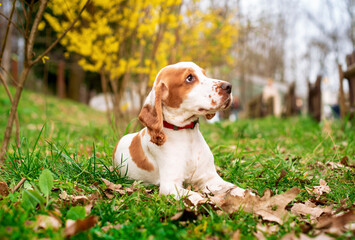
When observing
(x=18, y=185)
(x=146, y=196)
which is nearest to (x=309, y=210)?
(x=146, y=196)

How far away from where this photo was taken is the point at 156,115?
7.86ft

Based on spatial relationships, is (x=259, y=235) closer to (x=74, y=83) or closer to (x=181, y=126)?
(x=181, y=126)

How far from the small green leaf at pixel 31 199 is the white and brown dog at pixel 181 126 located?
31.8 inches

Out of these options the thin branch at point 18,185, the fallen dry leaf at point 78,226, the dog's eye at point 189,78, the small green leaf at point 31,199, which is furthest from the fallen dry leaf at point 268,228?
the thin branch at point 18,185

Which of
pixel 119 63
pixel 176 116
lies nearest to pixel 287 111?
pixel 119 63

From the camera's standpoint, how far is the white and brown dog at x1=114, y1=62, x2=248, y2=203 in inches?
93.0

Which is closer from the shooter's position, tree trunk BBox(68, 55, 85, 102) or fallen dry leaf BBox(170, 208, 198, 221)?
fallen dry leaf BBox(170, 208, 198, 221)

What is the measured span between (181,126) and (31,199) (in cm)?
118

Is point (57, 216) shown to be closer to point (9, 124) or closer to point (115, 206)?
point (115, 206)

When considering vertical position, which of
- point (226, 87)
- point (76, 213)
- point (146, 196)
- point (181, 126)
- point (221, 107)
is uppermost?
point (226, 87)

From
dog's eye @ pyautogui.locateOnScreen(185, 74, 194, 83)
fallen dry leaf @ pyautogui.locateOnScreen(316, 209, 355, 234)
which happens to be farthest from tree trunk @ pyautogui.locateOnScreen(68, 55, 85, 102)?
fallen dry leaf @ pyautogui.locateOnScreen(316, 209, 355, 234)

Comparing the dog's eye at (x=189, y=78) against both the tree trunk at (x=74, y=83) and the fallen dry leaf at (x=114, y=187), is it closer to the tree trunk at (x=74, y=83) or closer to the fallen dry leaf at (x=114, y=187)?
the fallen dry leaf at (x=114, y=187)

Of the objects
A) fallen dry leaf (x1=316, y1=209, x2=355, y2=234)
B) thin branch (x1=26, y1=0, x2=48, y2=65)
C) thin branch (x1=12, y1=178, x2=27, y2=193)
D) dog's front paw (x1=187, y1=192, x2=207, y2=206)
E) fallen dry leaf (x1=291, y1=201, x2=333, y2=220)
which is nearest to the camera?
fallen dry leaf (x1=316, y1=209, x2=355, y2=234)

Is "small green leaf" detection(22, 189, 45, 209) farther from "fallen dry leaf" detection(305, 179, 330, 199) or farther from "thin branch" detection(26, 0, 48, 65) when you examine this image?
"fallen dry leaf" detection(305, 179, 330, 199)
